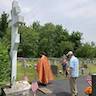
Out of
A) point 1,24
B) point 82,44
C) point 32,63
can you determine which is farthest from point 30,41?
point 32,63

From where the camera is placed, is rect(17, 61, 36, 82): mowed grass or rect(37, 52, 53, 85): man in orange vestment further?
rect(17, 61, 36, 82): mowed grass

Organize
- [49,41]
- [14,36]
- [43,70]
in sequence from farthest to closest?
1. [49,41]
2. [43,70]
3. [14,36]

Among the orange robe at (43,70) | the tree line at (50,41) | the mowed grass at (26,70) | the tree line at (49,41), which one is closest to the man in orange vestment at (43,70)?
the orange robe at (43,70)

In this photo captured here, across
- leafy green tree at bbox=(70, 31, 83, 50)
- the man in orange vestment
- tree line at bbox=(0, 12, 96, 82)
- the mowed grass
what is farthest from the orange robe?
leafy green tree at bbox=(70, 31, 83, 50)

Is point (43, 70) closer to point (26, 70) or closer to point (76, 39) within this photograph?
point (26, 70)

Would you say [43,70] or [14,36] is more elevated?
[14,36]

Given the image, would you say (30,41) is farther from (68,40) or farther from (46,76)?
(46,76)

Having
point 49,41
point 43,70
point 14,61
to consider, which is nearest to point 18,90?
point 14,61

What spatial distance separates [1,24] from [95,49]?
101 feet

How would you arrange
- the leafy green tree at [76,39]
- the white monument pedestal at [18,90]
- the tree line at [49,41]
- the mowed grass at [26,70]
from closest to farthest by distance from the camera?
the white monument pedestal at [18,90]
the mowed grass at [26,70]
the tree line at [49,41]
the leafy green tree at [76,39]

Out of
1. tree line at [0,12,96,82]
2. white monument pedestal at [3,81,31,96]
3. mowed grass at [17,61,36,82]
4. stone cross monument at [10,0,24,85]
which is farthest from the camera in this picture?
tree line at [0,12,96,82]

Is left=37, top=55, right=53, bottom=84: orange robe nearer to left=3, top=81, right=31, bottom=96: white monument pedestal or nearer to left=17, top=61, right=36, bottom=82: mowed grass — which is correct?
left=3, top=81, right=31, bottom=96: white monument pedestal

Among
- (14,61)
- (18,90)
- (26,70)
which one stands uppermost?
(14,61)

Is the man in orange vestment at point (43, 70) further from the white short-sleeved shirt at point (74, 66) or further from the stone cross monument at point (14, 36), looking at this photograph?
the stone cross monument at point (14, 36)
